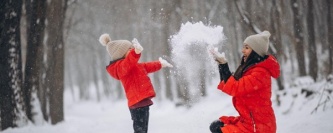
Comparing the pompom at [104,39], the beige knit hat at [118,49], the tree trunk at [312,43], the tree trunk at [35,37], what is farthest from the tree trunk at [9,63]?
the tree trunk at [312,43]

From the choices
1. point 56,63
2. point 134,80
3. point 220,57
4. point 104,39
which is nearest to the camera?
point 220,57

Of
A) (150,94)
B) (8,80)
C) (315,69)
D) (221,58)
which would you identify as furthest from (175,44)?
(315,69)

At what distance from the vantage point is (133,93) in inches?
195

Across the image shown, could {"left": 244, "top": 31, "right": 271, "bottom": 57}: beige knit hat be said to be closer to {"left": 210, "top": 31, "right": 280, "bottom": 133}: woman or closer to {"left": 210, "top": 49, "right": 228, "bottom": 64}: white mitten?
{"left": 210, "top": 31, "right": 280, "bottom": 133}: woman

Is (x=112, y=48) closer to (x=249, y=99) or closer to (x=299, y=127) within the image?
(x=249, y=99)

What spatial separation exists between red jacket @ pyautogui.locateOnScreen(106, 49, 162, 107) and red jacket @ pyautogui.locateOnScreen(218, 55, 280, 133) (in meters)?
1.47

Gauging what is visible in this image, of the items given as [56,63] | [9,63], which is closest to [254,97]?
[9,63]

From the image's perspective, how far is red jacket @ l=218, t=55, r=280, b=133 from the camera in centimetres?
357

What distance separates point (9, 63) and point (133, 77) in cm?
439

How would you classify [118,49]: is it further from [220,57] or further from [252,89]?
[252,89]

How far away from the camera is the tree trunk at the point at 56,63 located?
10296mm

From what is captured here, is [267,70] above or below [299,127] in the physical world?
above

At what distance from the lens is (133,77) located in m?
5.05

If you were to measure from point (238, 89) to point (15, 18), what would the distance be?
6380 millimetres
